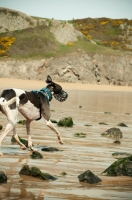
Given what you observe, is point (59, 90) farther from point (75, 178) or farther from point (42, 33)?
point (42, 33)

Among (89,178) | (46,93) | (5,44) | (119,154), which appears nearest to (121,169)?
(89,178)

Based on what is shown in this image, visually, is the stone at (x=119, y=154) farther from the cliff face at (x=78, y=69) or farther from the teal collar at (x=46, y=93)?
the cliff face at (x=78, y=69)

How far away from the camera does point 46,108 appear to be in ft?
36.8

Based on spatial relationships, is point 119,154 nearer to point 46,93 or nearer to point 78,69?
point 46,93

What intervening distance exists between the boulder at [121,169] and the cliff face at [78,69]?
53.1 metres

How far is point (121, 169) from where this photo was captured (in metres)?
8.38

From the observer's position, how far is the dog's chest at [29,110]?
10691 millimetres

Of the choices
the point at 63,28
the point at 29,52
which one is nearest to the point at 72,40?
the point at 63,28

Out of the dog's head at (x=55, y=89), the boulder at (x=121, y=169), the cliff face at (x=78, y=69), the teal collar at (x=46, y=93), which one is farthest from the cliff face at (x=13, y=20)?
the boulder at (x=121, y=169)

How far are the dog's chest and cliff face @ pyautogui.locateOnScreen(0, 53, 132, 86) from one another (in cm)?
5019

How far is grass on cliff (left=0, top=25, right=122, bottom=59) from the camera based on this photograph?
63.9 m

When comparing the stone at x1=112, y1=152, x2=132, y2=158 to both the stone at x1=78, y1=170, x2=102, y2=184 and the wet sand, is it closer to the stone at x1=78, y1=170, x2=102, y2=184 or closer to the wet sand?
the wet sand

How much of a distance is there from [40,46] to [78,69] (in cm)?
571

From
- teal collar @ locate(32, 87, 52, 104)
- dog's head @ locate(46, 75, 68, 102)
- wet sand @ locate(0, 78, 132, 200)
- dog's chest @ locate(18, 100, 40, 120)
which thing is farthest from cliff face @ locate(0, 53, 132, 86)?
dog's chest @ locate(18, 100, 40, 120)
